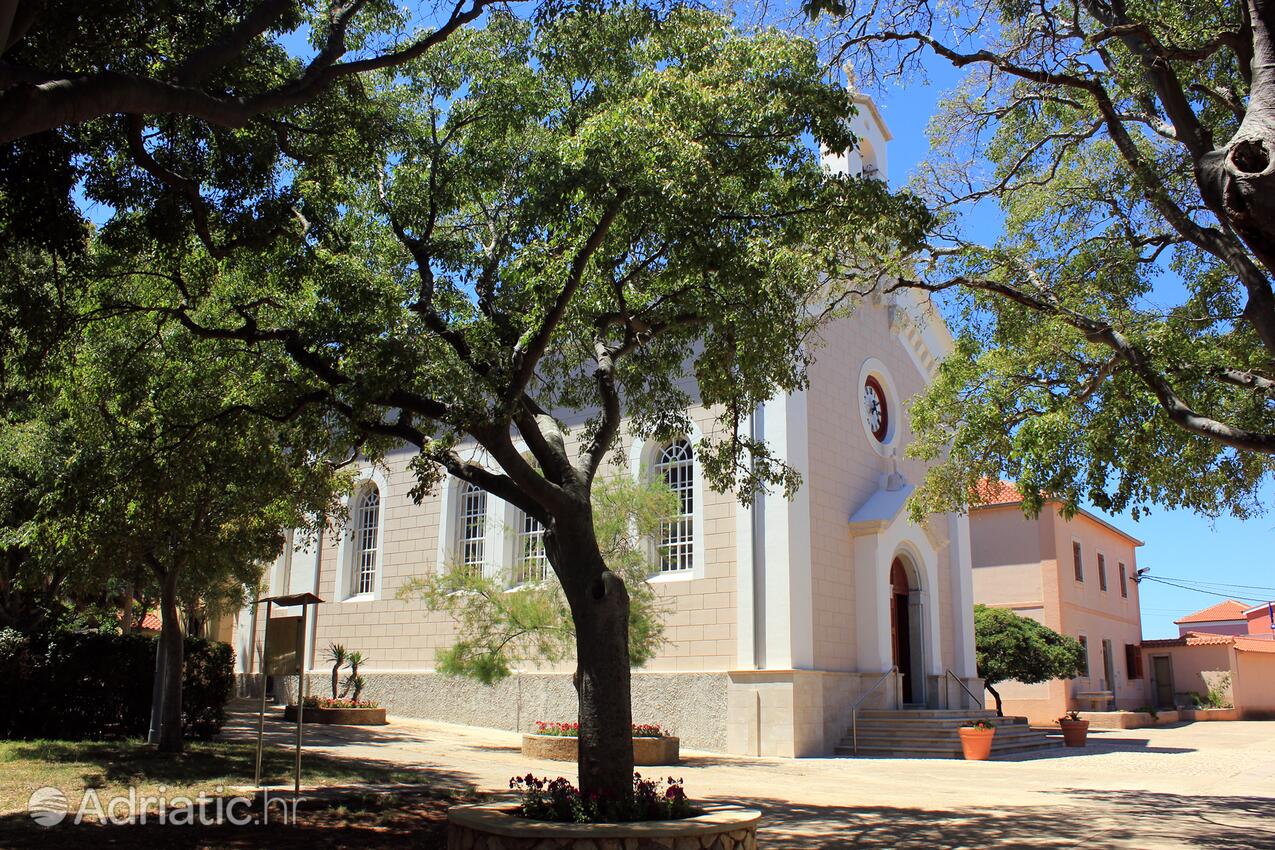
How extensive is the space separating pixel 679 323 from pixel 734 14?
11.8 ft

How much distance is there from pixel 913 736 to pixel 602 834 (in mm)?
13595

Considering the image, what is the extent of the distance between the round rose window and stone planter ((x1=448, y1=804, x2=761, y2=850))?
1654 cm

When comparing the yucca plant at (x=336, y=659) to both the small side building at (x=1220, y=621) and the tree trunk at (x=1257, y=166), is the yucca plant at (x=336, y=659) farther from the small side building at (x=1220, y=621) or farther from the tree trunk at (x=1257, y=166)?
the small side building at (x=1220, y=621)

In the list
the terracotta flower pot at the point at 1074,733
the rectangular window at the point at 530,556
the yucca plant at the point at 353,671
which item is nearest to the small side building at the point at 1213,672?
the terracotta flower pot at the point at 1074,733

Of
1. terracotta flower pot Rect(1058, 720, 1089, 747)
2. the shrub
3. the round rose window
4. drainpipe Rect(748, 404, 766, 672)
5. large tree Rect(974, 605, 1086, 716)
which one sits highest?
the round rose window

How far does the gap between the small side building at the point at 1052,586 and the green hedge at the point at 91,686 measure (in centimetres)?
2208

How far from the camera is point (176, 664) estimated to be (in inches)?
549

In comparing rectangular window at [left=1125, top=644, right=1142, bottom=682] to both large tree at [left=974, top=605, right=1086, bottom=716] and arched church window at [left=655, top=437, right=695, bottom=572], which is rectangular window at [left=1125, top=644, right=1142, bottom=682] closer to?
large tree at [left=974, top=605, right=1086, bottom=716]

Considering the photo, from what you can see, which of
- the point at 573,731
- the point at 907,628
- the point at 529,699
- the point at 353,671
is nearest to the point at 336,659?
the point at 353,671

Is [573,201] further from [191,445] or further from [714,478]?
[191,445]

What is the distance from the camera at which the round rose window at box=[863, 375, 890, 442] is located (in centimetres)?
2367

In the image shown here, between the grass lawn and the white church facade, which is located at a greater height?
the white church facade

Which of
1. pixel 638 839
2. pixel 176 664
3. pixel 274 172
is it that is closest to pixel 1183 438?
pixel 638 839

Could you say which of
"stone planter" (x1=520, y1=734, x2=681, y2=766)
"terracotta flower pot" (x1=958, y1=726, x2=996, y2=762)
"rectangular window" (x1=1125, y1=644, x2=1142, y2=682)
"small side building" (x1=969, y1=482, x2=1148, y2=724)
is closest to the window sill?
"stone planter" (x1=520, y1=734, x2=681, y2=766)
